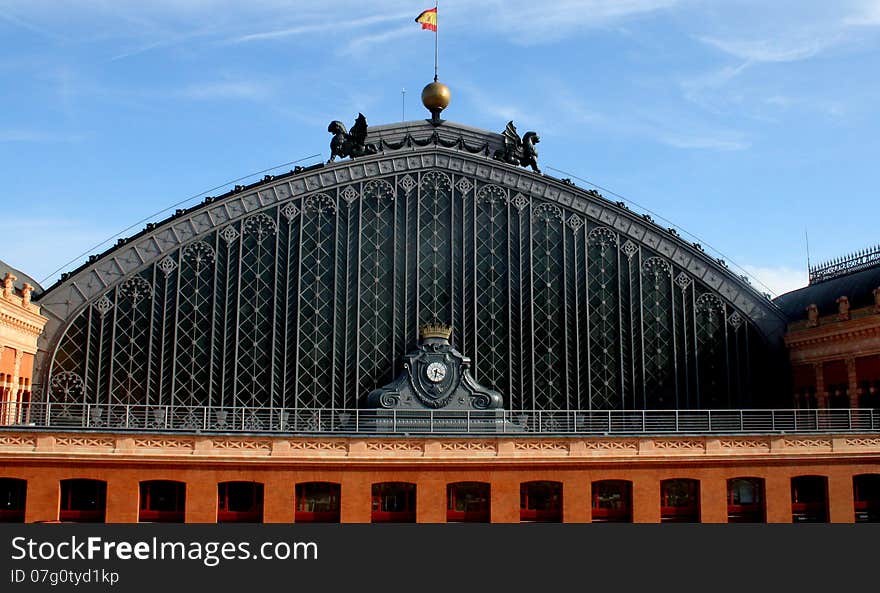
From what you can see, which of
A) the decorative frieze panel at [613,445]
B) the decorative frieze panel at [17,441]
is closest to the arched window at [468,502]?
the decorative frieze panel at [613,445]

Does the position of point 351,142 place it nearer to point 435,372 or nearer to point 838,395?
point 435,372

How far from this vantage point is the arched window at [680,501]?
1497 inches

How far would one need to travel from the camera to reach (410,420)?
42.4 metres

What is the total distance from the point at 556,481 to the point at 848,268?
27.3 meters

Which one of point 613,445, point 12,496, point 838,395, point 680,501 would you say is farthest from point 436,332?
point 838,395

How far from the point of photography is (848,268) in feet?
171

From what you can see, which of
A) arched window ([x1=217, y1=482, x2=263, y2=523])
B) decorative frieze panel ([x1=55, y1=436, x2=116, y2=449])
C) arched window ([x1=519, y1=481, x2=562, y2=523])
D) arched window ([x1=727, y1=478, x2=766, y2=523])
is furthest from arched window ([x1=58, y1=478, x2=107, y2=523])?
arched window ([x1=727, y1=478, x2=766, y2=523])

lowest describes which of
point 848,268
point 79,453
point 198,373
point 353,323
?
→ point 79,453

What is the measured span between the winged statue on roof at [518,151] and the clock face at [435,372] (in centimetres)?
1530

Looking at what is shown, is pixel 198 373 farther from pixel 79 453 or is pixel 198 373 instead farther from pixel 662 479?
pixel 662 479

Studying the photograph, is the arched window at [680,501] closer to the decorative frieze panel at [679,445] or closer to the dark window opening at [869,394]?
the decorative frieze panel at [679,445]

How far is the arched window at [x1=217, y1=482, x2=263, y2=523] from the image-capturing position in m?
35.5

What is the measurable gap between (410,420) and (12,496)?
60.5 ft
